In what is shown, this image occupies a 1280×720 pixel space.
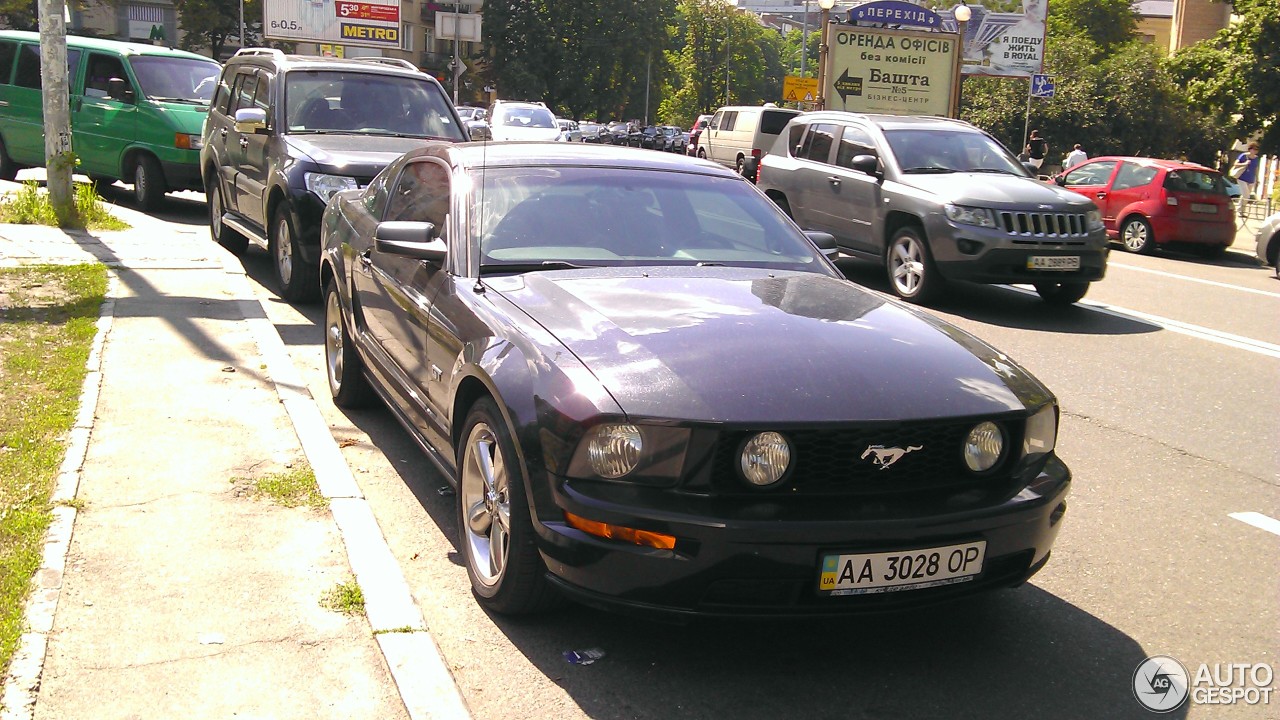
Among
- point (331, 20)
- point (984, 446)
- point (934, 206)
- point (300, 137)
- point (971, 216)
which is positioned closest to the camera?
point (984, 446)

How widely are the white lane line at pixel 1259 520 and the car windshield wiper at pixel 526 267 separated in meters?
3.25

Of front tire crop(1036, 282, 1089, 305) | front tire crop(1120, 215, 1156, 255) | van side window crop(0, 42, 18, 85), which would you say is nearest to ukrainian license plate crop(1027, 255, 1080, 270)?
front tire crop(1036, 282, 1089, 305)

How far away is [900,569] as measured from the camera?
3.61 meters

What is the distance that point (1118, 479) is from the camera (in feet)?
20.3

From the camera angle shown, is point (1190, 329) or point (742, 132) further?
point (742, 132)

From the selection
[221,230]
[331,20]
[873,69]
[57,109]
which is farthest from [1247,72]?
[331,20]

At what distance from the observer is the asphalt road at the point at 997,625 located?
372cm

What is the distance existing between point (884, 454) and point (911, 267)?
8780 mm

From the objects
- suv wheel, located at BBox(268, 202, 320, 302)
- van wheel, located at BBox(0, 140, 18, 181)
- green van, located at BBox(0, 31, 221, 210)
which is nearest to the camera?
suv wheel, located at BBox(268, 202, 320, 302)

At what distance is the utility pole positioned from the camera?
12.5m

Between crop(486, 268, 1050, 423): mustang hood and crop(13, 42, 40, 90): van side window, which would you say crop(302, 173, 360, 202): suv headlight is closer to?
crop(486, 268, 1050, 423): mustang hood

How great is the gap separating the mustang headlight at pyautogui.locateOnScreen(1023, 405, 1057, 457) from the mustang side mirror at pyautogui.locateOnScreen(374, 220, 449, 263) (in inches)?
94.4

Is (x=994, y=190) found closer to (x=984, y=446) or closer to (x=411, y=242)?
(x=411, y=242)

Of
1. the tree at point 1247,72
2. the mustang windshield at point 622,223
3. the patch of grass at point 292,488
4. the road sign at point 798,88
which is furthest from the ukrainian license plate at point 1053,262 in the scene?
the road sign at point 798,88
